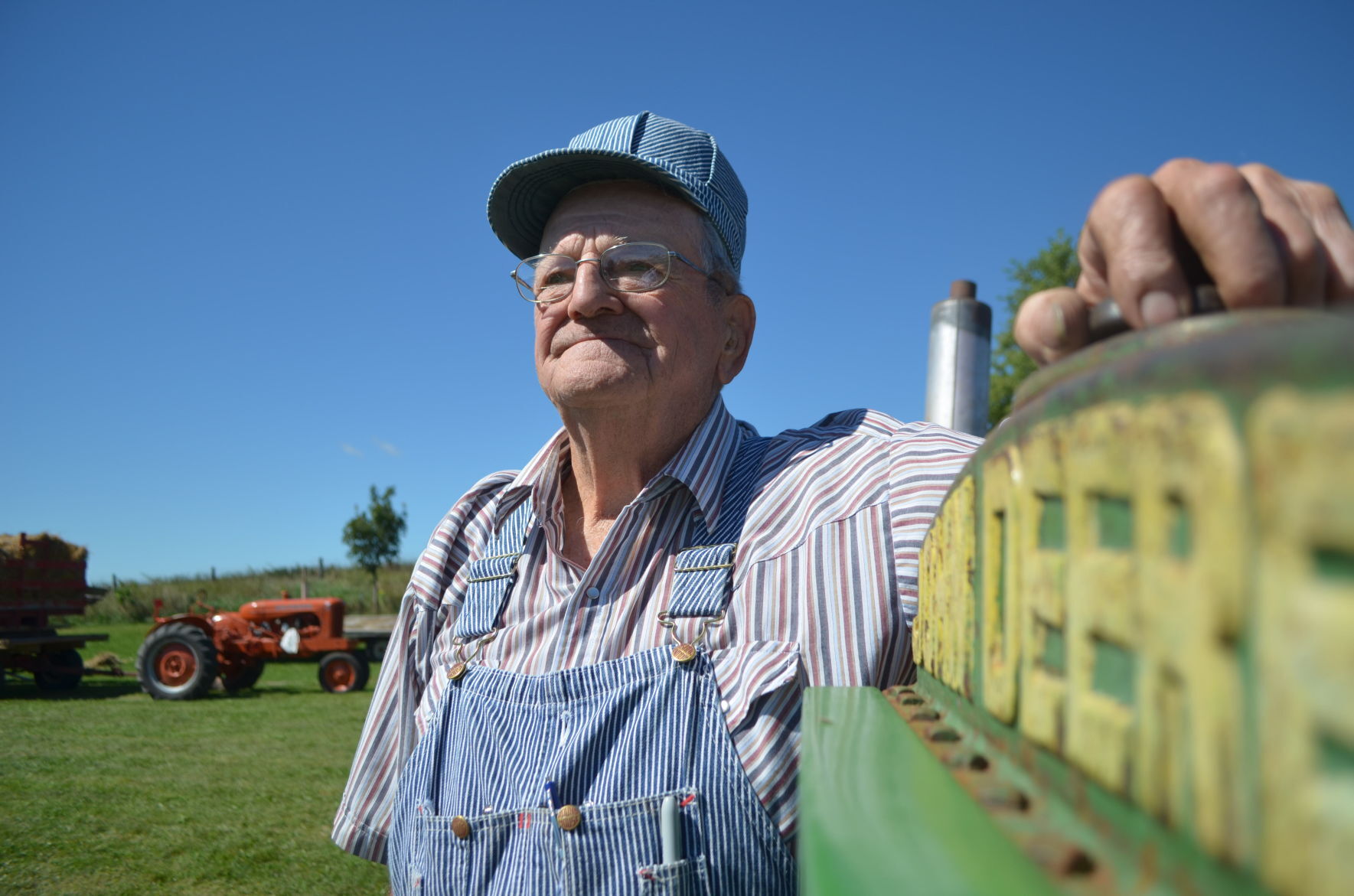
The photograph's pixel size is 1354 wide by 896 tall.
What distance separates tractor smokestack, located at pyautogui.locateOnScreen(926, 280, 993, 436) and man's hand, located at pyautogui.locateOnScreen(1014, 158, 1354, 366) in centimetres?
216

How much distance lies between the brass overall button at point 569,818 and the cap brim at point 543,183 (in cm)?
131

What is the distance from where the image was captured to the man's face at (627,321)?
203cm

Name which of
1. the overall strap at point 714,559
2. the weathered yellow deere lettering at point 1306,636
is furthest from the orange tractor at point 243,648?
the weathered yellow deere lettering at point 1306,636

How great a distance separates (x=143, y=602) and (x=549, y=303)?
26.4 m

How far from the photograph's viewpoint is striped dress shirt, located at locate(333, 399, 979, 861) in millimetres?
1543

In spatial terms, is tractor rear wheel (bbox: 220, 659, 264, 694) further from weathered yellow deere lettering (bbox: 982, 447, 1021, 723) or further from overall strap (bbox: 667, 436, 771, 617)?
weathered yellow deere lettering (bbox: 982, 447, 1021, 723)

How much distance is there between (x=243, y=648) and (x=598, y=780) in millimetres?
12059

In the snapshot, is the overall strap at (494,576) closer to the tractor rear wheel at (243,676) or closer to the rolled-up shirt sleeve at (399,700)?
the rolled-up shirt sleeve at (399,700)

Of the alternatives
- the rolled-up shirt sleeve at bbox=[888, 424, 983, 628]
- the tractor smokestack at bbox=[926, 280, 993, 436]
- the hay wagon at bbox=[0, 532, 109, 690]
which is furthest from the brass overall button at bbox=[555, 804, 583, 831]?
the hay wagon at bbox=[0, 532, 109, 690]

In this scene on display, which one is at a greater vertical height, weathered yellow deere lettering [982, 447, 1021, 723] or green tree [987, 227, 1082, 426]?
green tree [987, 227, 1082, 426]

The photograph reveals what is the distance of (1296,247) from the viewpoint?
646mm

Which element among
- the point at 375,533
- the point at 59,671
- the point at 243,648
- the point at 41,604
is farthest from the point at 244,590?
the point at 243,648

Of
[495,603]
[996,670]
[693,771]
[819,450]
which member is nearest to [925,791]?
[996,670]

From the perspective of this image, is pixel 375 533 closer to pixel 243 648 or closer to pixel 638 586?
pixel 243 648
